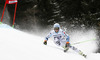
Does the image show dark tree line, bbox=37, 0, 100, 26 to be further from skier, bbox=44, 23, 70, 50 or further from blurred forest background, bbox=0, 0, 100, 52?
skier, bbox=44, 23, 70, 50

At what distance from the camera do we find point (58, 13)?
19141 mm

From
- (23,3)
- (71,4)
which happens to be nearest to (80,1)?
(71,4)

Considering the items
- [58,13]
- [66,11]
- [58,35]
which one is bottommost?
[58,13]

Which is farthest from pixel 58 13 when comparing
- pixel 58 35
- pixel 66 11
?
pixel 58 35

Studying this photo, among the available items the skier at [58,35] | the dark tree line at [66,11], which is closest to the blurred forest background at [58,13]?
the dark tree line at [66,11]

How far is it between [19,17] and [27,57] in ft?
58.7

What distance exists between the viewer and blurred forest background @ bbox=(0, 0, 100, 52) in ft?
58.1

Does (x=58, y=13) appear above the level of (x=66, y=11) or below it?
below

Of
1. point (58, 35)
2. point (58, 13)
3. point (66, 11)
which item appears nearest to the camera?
point (58, 35)

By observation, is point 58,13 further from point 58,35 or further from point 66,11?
point 58,35

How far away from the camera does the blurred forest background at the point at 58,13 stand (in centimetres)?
1772

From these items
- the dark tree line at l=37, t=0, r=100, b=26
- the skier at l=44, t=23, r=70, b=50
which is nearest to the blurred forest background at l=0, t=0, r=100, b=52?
the dark tree line at l=37, t=0, r=100, b=26

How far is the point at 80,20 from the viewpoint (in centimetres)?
1864

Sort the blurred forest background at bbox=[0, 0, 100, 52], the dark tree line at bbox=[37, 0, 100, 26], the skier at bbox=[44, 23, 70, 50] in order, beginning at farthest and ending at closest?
the dark tree line at bbox=[37, 0, 100, 26] → the blurred forest background at bbox=[0, 0, 100, 52] → the skier at bbox=[44, 23, 70, 50]
